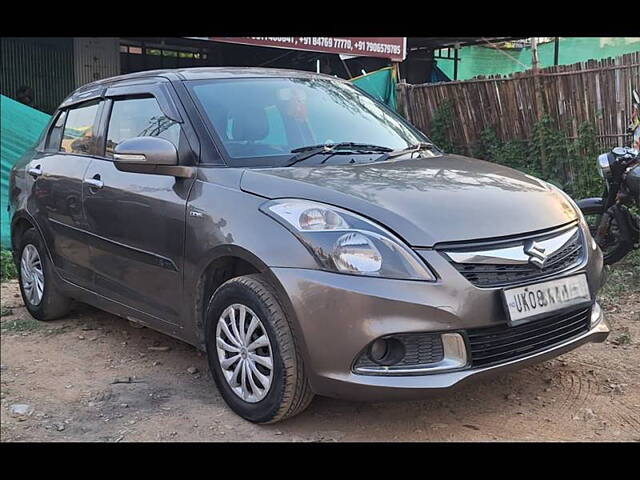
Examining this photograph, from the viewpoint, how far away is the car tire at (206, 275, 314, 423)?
9.67 feet

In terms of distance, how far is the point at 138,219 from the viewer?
12.2 feet

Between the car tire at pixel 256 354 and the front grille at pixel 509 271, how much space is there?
82 cm

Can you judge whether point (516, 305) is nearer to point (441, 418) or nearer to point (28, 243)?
point (441, 418)

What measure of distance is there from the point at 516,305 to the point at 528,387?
0.97m

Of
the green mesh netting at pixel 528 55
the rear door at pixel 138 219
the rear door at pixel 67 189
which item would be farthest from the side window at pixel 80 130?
the green mesh netting at pixel 528 55

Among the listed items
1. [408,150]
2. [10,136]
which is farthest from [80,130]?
[10,136]

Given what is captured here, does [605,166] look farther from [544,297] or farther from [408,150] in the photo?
[544,297]

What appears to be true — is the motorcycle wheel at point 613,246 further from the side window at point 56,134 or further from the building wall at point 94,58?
the building wall at point 94,58

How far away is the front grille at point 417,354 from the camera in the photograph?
2.79 meters

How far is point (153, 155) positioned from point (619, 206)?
366cm

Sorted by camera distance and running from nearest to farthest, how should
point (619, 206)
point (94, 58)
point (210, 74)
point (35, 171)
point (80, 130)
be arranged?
1. point (210, 74)
2. point (80, 130)
3. point (35, 171)
4. point (619, 206)
5. point (94, 58)

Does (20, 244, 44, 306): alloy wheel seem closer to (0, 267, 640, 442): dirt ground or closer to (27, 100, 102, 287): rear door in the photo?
(27, 100, 102, 287): rear door

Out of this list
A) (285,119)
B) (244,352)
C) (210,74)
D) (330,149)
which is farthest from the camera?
(210,74)

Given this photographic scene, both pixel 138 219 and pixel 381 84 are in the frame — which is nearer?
pixel 138 219
